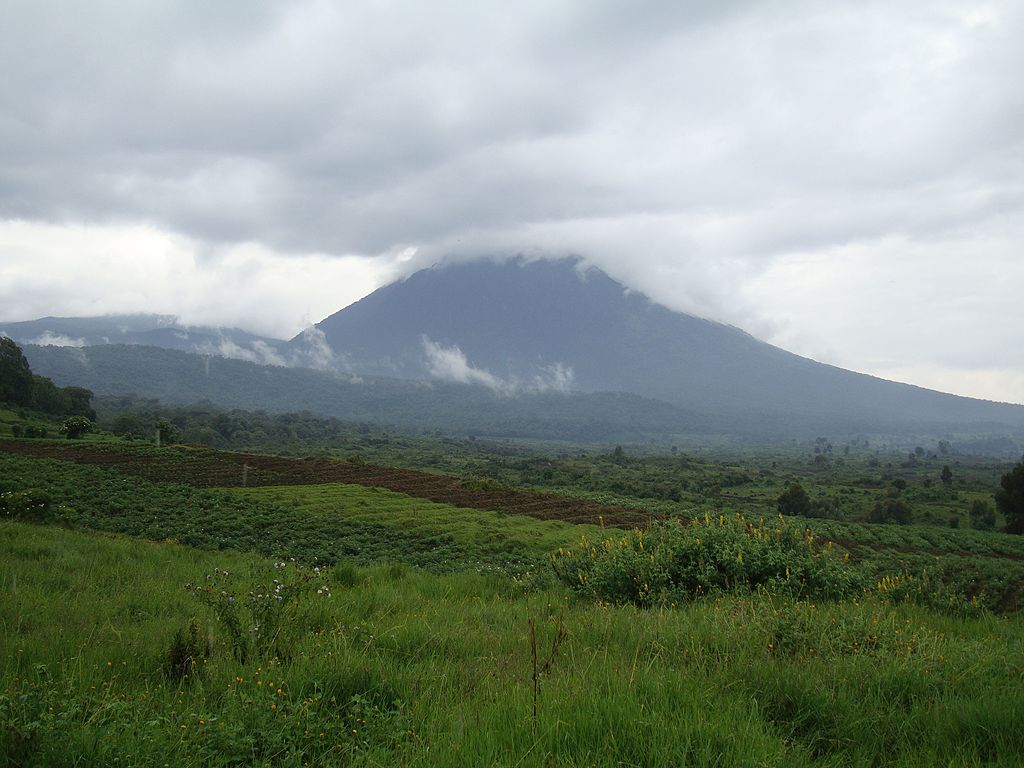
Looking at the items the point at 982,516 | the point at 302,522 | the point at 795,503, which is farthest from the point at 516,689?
the point at 982,516

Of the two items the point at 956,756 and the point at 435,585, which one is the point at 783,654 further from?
the point at 435,585

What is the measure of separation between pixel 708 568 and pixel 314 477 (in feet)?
109

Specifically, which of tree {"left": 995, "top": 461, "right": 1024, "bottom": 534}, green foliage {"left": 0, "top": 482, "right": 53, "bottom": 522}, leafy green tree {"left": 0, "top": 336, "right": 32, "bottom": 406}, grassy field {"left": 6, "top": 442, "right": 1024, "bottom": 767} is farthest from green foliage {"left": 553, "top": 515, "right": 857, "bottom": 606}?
leafy green tree {"left": 0, "top": 336, "right": 32, "bottom": 406}

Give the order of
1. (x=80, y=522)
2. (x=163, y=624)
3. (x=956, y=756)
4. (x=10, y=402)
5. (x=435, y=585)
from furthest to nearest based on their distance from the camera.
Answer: (x=10, y=402)
(x=80, y=522)
(x=435, y=585)
(x=163, y=624)
(x=956, y=756)

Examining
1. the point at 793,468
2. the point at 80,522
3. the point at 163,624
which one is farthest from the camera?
the point at 793,468

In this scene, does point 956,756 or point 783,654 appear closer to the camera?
point 956,756

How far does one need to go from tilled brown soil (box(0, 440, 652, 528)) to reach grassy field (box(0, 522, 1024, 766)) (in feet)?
69.2

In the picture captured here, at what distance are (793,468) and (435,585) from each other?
107930 millimetres

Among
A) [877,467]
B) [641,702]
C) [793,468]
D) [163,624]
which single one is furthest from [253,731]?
[877,467]

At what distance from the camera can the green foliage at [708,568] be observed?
6414 millimetres

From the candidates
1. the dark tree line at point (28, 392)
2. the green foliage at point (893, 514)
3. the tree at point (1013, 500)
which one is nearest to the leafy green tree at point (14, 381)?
the dark tree line at point (28, 392)

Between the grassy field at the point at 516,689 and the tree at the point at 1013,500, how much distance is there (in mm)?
48378

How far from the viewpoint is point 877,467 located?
4311 inches

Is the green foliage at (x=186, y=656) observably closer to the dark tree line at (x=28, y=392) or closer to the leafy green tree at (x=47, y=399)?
the dark tree line at (x=28, y=392)
